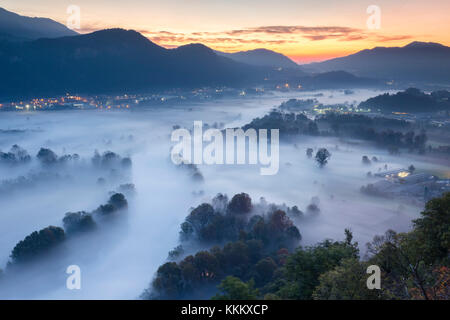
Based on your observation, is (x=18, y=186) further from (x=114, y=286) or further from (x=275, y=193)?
(x=275, y=193)

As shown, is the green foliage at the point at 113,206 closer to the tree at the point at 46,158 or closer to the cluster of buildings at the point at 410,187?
the tree at the point at 46,158

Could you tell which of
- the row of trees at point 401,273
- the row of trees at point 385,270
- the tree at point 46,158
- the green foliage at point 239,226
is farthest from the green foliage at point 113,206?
the tree at point 46,158

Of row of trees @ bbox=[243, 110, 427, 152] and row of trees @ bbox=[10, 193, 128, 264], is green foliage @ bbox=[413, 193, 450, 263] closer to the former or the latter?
row of trees @ bbox=[10, 193, 128, 264]

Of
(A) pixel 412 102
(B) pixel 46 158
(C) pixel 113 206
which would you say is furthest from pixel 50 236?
(A) pixel 412 102

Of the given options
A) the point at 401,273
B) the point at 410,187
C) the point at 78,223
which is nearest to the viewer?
the point at 401,273

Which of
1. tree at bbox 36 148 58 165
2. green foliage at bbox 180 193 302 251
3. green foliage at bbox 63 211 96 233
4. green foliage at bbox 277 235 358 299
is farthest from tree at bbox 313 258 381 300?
tree at bbox 36 148 58 165

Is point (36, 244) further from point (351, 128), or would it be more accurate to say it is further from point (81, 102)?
point (81, 102)

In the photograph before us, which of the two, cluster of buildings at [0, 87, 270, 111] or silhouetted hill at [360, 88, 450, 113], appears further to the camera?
cluster of buildings at [0, 87, 270, 111]
